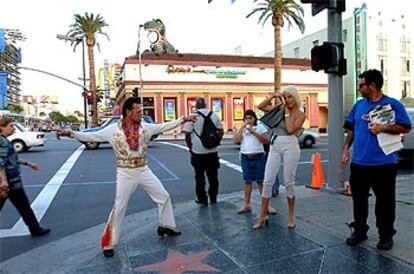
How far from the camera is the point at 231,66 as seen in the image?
141 ft

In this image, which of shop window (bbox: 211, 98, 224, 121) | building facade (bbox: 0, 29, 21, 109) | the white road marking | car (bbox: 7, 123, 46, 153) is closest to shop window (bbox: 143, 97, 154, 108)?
shop window (bbox: 211, 98, 224, 121)

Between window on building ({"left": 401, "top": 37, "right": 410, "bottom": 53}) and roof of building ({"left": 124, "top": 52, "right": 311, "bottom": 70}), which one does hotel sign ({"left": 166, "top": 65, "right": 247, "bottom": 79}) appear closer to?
roof of building ({"left": 124, "top": 52, "right": 311, "bottom": 70})

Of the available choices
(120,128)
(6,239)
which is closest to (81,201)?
(6,239)

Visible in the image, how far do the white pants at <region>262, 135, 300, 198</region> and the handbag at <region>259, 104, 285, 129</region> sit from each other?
0.69 feet

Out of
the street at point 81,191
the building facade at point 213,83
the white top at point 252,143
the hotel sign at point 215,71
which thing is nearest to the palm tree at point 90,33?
the building facade at point 213,83

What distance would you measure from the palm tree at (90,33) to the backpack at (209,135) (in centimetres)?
3528

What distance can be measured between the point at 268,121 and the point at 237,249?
67.5 inches

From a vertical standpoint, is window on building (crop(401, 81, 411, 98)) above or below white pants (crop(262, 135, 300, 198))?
above

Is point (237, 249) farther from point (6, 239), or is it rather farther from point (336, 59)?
point (336, 59)

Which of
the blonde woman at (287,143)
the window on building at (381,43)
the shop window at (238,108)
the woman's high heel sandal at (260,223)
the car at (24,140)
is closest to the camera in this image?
the blonde woman at (287,143)

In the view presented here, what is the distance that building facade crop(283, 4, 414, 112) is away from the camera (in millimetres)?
49344

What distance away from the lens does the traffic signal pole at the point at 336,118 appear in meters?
7.89

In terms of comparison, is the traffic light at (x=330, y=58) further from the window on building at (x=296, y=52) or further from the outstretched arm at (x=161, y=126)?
the window on building at (x=296, y=52)

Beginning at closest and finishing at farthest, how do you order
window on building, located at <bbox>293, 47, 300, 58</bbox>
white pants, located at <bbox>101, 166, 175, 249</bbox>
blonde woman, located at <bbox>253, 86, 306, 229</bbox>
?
white pants, located at <bbox>101, 166, 175, 249</bbox> < blonde woman, located at <bbox>253, 86, 306, 229</bbox> < window on building, located at <bbox>293, 47, 300, 58</bbox>
